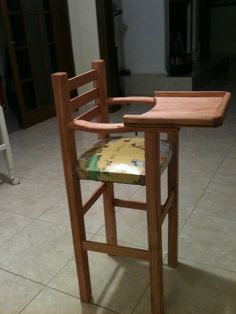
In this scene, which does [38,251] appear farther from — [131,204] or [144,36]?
[144,36]

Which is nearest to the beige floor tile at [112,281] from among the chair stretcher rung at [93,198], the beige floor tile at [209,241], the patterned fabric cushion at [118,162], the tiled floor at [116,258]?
the tiled floor at [116,258]

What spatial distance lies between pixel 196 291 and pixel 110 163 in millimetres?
679

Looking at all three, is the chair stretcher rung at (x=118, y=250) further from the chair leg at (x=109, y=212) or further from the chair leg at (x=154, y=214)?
the chair leg at (x=109, y=212)

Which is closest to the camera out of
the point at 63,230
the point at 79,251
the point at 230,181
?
the point at 79,251

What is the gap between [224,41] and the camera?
7.55m

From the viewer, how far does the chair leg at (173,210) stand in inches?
53.5

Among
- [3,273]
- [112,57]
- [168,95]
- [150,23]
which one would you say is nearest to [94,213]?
[3,273]

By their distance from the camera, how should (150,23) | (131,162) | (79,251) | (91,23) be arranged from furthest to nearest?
(150,23) → (91,23) → (79,251) → (131,162)

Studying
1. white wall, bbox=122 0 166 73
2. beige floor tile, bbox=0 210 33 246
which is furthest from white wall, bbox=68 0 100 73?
beige floor tile, bbox=0 210 33 246

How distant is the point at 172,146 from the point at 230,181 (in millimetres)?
1101

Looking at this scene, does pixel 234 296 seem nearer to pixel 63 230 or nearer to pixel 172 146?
pixel 172 146

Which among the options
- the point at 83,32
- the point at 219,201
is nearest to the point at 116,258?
the point at 219,201

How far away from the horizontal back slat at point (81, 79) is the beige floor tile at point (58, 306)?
0.86 metres

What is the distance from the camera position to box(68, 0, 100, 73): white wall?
3916 millimetres
